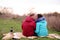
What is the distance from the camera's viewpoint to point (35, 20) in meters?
10.7

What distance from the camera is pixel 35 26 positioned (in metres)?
10.7

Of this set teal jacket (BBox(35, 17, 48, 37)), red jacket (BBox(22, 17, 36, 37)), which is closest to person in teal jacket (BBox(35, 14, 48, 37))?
teal jacket (BBox(35, 17, 48, 37))

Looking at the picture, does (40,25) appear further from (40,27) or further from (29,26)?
(29,26)

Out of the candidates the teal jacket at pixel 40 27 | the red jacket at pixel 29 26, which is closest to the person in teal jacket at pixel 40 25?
the teal jacket at pixel 40 27

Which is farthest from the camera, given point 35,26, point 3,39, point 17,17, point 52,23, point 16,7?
point 16,7

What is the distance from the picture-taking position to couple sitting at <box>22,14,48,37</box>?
34.8 feet

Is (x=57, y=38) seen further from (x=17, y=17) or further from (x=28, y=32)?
(x=17, y=17)

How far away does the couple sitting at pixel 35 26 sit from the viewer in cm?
1060

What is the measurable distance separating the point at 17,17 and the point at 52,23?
4.21 m

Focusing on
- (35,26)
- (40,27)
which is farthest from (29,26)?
(40,27)

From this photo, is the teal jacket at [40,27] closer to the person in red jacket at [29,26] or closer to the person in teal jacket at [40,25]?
the person in teal jacket at [40,25]

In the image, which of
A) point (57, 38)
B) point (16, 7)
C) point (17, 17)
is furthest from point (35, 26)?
point (16, 7)

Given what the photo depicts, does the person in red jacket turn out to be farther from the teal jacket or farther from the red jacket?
the teal jacket

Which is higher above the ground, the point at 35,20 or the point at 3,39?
the point at 35,20
